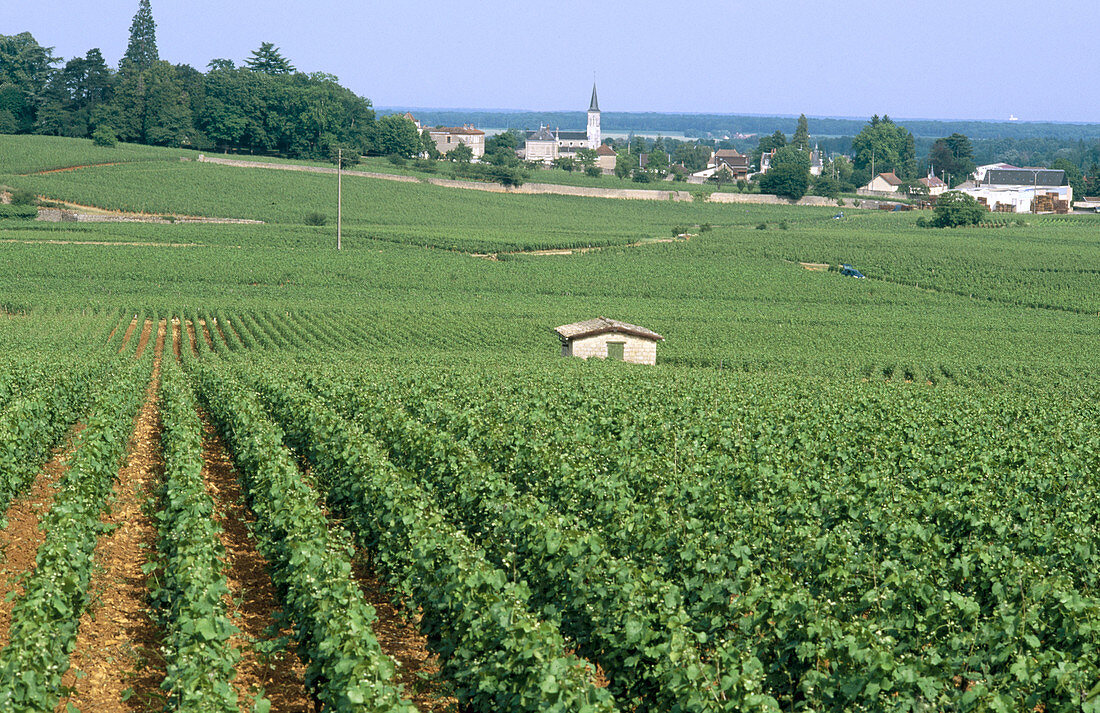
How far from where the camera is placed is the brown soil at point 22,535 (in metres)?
12.9

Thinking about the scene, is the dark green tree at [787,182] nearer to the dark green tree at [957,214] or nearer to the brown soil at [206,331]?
the dark green tree at [957,214]

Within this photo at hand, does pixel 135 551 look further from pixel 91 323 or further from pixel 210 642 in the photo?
pixel 91 323

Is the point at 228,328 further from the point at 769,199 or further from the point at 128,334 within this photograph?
the point at 769,199

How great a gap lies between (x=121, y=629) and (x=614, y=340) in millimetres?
29756

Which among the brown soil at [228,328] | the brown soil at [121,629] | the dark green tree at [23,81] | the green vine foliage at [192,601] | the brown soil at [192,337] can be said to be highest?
the dark green tree at [23,81]

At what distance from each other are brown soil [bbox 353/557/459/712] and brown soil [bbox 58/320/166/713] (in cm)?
253

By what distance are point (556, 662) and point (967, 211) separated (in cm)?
10727

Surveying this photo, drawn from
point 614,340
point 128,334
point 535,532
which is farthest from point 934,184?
point 535,532

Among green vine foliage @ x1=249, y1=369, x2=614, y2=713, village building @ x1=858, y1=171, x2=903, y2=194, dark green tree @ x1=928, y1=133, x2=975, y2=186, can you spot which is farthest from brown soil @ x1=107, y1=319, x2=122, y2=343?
dark green tree @ x1=928, y1=133, x2=975, y2=186

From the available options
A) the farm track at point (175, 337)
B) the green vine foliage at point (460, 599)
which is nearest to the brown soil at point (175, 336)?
the farm track at point (175, 337)

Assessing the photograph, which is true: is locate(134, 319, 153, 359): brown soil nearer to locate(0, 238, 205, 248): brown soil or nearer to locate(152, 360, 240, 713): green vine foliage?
locate(0, 238, 205, 248): brown soil

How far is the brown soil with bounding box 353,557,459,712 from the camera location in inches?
432

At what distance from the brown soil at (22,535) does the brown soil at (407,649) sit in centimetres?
407

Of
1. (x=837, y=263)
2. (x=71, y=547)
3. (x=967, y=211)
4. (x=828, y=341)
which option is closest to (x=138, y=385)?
(x=71, y=547)
